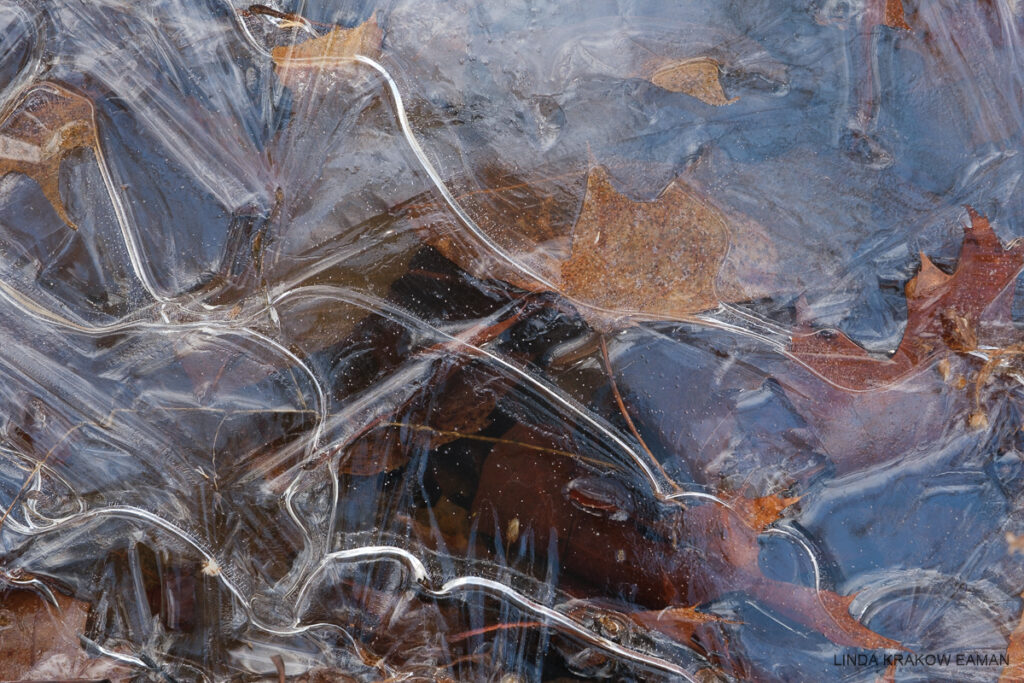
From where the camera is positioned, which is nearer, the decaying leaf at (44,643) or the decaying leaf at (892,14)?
the decaying leaf at (892,14)

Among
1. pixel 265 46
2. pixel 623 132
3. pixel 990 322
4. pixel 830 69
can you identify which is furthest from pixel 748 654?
pixel 265 46

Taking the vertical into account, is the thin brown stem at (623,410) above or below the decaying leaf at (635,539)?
above

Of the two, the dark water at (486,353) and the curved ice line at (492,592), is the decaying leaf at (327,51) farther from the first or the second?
the curved ice line at (492,592)

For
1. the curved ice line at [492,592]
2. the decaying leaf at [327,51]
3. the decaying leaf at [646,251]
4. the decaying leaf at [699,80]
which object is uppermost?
the decaying leaf at [327,51]

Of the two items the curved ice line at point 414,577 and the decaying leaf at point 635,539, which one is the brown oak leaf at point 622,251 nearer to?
the decaying leaf at point 635,539

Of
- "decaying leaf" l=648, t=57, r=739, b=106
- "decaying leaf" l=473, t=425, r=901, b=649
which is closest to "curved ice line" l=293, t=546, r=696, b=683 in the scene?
"decaying leaf" l=473, t=425, r=901, b=649

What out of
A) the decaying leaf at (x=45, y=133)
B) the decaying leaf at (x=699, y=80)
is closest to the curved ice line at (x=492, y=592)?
the decaying leaf at (x=45, y=133)
